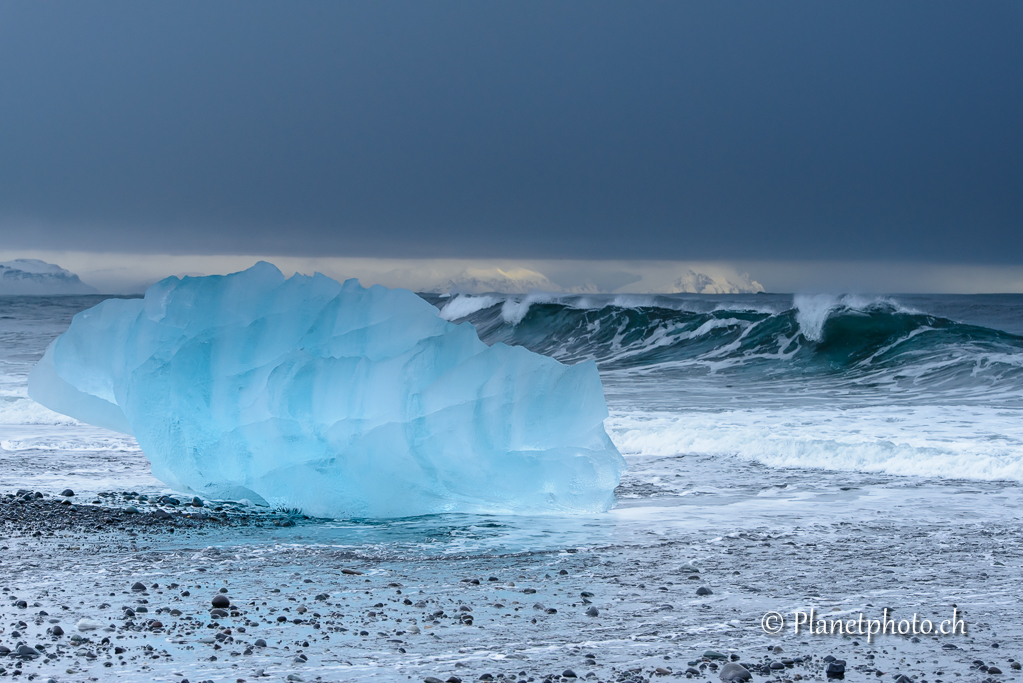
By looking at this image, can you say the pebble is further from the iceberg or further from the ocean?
the iceberg

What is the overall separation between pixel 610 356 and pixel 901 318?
7257mm

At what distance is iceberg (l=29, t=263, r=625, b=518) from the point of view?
704 centimetres

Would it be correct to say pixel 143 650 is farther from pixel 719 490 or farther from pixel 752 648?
pixel 719 490

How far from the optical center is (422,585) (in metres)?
5.00

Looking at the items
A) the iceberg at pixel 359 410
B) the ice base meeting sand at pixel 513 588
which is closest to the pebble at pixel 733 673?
the ice base meeting sand at pixel 513 588

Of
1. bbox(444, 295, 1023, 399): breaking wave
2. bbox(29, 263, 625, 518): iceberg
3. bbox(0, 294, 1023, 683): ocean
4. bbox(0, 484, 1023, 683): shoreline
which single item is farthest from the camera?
bbox(444, 295, 1023, 399): breaking wave

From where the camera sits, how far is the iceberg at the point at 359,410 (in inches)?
277

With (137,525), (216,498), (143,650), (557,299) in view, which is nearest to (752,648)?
(143,650)

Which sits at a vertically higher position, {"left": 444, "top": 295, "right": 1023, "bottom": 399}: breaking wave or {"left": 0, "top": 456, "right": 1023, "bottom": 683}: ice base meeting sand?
{"left": 444, "top": 295, "right": 1023, "bottom": 399}: breaking wave

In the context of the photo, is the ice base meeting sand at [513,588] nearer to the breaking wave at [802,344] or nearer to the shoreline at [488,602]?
the shoreline at [488,602]

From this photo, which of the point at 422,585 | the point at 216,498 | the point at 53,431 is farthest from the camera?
the point at 53,431

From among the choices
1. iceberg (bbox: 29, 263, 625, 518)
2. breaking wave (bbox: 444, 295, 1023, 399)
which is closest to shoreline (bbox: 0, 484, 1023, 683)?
iceberg (bbox: 29, 263, 625, 518)

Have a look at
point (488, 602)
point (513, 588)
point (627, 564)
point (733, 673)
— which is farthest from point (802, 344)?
point (733, 673)

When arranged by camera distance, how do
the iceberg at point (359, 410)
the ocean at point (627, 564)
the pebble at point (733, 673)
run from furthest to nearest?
1. the iceberg at point (359, 410)
2. the ocean at point (627, 564)
3. the pebble at point (733, 673)
